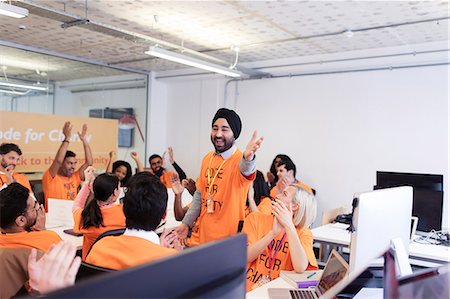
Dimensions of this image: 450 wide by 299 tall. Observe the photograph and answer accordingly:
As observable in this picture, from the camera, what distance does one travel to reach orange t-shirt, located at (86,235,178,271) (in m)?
1.38

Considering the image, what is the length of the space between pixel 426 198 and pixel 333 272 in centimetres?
195

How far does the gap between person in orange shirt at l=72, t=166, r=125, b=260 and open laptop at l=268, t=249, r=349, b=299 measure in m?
1.31

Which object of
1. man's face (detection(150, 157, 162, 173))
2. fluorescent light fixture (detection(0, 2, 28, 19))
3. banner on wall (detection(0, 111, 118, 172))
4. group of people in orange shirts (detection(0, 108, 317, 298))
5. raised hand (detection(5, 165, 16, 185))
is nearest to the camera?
group of people in orange shirts (detection(0, 108, 317, 298))

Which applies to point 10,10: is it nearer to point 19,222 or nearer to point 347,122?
point 19,222

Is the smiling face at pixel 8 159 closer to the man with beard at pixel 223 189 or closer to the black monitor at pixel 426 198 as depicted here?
the man with beard at pixel 223 189

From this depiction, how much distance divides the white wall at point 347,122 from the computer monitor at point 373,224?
381 centimetres

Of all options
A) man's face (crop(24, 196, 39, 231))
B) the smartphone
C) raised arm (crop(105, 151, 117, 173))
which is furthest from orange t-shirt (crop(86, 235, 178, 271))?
raised arm (crop(105, 151, 117, 173))

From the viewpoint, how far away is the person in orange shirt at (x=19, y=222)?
202cm

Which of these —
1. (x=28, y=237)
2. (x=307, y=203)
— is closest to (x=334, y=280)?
(x=307, y=203)

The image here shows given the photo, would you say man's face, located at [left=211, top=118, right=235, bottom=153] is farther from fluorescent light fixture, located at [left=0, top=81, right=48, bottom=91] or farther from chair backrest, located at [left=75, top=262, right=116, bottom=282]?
fluorescent light fixture, located at [left=0, top=81, right=48, bottom=91]

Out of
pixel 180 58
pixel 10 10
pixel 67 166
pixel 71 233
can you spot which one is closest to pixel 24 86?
pixel 67 166

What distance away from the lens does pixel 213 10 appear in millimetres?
3973

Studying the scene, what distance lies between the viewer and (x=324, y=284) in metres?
1.77

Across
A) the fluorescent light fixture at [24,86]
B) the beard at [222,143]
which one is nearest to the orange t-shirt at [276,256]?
the beard at [222,143]
